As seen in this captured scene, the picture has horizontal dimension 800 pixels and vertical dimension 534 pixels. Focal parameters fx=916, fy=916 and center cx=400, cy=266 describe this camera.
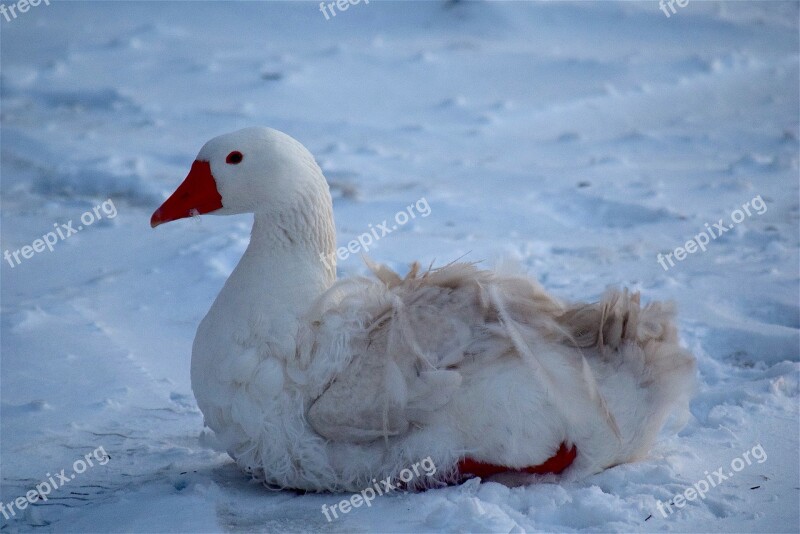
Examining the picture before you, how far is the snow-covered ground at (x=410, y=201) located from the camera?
3186mm

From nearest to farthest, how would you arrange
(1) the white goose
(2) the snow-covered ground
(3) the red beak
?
(1) the white goose, (2) the snow-covered ground, (3) the red beak

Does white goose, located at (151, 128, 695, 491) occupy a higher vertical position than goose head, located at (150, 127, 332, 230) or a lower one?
lower

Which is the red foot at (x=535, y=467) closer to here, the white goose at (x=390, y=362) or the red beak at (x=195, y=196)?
the white goose at (x=390, y=362)

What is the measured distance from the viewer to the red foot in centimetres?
307

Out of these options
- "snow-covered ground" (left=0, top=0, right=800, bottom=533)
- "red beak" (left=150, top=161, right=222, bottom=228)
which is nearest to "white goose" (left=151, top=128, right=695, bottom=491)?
"red beak" (left=150, top=161, right=222, bottom=228)

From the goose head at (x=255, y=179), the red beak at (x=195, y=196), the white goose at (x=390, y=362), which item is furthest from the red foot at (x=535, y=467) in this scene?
the red beak at (x=195, y=196)

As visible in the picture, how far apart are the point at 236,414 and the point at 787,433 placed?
2.11m

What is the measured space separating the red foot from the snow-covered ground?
0.22ft

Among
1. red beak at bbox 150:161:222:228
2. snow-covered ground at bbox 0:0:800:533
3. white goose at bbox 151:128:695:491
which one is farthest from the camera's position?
red beak at bbox 150:161:222:228

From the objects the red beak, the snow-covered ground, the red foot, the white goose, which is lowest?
the snow-covered ground

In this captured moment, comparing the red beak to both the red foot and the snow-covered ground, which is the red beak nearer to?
the snow-covered ground

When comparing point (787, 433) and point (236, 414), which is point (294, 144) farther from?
point (787, 433)

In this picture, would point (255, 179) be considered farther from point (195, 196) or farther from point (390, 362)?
point (390, 362)

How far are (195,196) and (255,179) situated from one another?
240 mm
